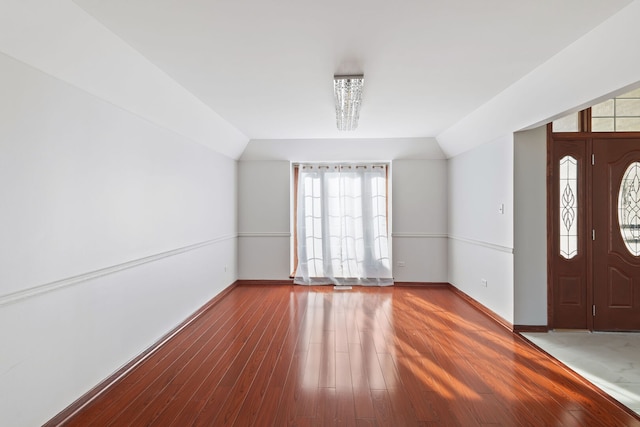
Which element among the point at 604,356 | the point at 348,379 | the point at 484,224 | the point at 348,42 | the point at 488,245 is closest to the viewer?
the point at 348,42

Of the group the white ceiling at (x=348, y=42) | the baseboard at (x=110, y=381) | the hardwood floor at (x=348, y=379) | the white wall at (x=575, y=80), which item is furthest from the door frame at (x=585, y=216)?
the baseboard at (x=110, y=381)

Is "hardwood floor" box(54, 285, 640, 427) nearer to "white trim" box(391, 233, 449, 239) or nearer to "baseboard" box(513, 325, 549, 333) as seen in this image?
"baseboard" box(513, 325, 549, 333)

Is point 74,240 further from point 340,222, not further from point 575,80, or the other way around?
point 340,222

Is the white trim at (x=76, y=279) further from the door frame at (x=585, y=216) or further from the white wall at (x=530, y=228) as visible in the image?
the door frame at (x=585, y=216)

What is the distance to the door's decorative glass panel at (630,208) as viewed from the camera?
390cm

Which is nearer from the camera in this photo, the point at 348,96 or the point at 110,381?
the point at 110,381

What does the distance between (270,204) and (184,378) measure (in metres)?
3.85

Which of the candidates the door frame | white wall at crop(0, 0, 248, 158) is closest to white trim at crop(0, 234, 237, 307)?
white wall at crop(0, 0, 248, 158)

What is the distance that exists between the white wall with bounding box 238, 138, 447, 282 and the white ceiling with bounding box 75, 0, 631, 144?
2183 millimetres

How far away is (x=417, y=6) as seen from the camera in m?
2.06

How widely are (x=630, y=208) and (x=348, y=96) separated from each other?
339cm

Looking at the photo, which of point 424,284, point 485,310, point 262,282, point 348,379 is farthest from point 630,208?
point 262,282

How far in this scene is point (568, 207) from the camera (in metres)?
3.97

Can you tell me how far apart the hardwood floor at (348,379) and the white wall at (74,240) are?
0.35m
